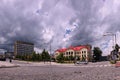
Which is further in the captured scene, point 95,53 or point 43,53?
point 95,53

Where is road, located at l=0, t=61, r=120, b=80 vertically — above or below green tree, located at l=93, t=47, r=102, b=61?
below

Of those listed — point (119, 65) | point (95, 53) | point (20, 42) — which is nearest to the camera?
point (119, 65)

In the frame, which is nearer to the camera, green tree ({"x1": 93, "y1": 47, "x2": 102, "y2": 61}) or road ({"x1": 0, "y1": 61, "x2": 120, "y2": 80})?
road ({"x1": 0, "y1": 61, "x2": 120, "y2": 80})

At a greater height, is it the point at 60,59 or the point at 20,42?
the point at 20,42

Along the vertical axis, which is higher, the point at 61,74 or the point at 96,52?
the point at 96,52

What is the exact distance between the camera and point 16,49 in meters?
193

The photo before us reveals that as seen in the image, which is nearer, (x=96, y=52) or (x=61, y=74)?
(x=61, y=74)

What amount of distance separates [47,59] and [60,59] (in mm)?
8580

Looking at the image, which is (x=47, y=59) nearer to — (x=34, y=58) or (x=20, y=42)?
(x=34, y=58)

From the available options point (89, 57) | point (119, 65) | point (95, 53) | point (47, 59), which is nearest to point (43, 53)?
point (47, 59)

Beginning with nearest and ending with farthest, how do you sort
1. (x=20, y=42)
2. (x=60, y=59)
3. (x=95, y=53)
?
(x=60, y=59)
(x=95, y=53)
(x=20, y=42)

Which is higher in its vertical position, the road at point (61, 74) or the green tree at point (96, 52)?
the green tree at point (96, 52)

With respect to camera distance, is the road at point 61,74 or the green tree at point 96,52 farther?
the green tree at point 96,52

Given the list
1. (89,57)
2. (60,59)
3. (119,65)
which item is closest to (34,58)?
(60,59)
